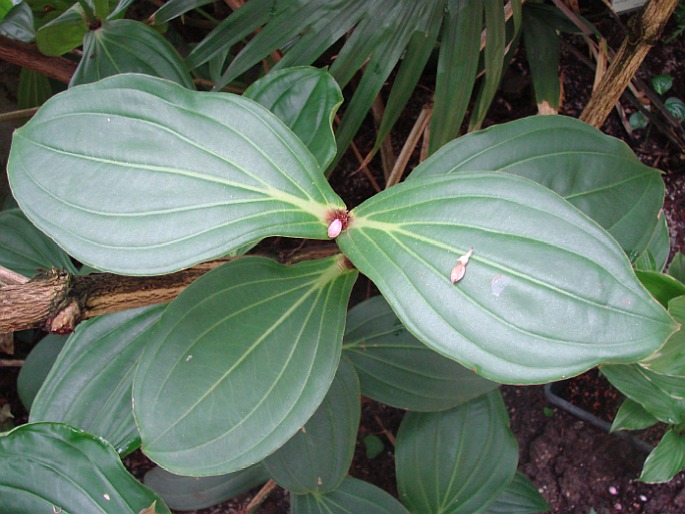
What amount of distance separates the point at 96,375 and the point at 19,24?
518 millimetres

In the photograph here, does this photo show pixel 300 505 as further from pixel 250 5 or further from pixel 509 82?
pixel 509 82

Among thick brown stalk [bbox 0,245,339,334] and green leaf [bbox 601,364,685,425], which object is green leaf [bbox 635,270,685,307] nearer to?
green leaf [bbox 601,364,685,425]

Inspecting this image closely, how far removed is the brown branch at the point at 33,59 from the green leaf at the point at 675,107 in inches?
45.8

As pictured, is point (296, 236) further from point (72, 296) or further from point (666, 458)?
point (666, 458)

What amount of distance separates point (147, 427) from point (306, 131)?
0.37 m

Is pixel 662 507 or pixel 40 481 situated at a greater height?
pixel 40 481

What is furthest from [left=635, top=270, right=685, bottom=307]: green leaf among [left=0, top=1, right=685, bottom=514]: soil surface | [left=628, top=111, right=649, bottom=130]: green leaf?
[left=628, top=111, right=649, bottom=130]: green leaf

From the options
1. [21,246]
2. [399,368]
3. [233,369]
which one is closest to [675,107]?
[399,368]

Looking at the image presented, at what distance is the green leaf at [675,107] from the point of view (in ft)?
3.79

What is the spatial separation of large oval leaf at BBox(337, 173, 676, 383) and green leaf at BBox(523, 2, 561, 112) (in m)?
0.46

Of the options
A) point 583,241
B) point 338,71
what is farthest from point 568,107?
point 583,241

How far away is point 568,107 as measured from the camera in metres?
1.20

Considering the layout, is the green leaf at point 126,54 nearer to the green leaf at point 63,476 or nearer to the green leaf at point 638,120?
the green leaf at point 63,476

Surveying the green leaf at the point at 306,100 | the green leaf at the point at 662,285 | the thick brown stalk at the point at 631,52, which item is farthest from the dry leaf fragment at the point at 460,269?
the thick brown stalk at the point at 631,52
